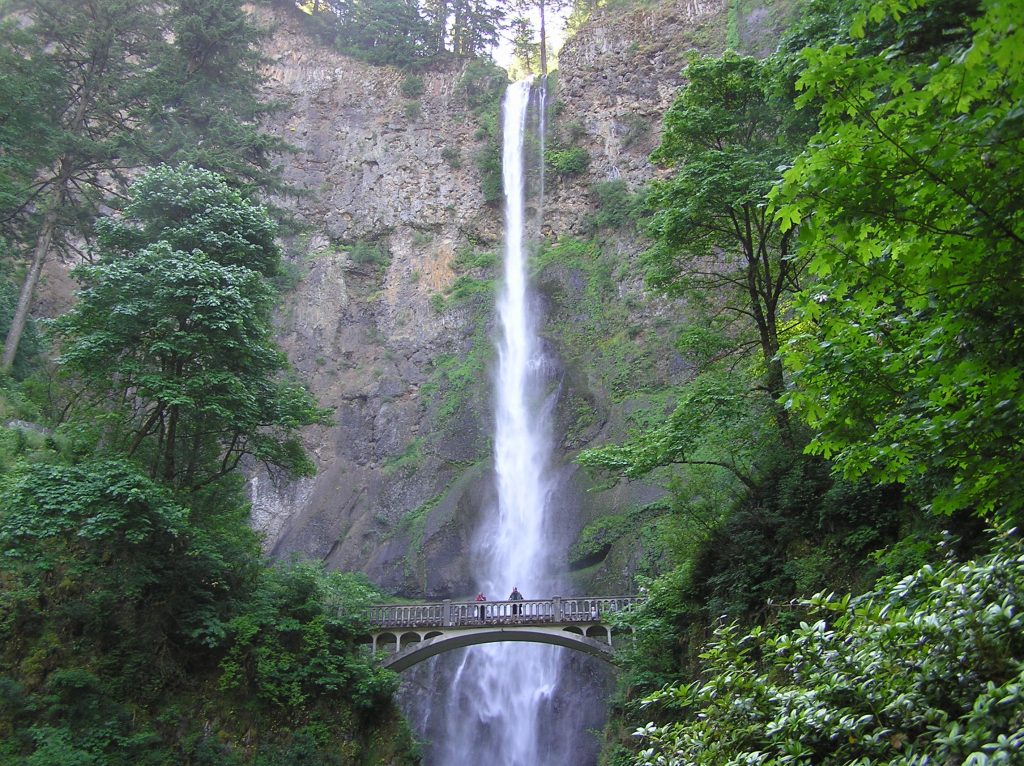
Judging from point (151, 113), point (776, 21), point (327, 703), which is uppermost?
point (776, 21)

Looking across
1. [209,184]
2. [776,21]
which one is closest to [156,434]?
[209,184]

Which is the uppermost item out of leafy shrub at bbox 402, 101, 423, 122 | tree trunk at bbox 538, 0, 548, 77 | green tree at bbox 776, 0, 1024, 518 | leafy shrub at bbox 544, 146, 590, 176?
tree trunk at bbox 538, 0, 548, 77

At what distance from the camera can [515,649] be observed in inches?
1067

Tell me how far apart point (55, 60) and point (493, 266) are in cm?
2220

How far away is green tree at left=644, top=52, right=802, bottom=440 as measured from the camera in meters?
13.5

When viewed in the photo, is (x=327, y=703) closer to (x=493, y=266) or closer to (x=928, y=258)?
(x=928, y=258)

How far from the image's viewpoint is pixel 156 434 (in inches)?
732

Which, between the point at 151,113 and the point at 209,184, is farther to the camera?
the point at 151,113

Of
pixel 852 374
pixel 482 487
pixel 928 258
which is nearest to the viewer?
pixel 928 258

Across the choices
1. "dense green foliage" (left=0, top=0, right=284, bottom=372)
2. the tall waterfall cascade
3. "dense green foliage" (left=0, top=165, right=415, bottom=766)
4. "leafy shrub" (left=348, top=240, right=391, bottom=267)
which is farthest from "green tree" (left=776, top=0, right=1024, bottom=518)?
"leafy shrub" (left=348, top=240, right=391, bottom=267)

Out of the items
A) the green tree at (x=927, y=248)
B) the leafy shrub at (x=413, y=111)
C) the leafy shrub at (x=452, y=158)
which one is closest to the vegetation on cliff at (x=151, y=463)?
the green tree at (x=927, y=248)

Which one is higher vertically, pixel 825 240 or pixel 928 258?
pixel 825 240

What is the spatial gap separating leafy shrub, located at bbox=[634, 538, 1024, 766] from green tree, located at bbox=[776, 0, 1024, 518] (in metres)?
0.70

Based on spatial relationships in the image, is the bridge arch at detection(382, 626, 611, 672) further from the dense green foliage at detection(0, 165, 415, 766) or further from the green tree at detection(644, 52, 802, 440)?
the green tree at detection(644, 52, 802, 440)
